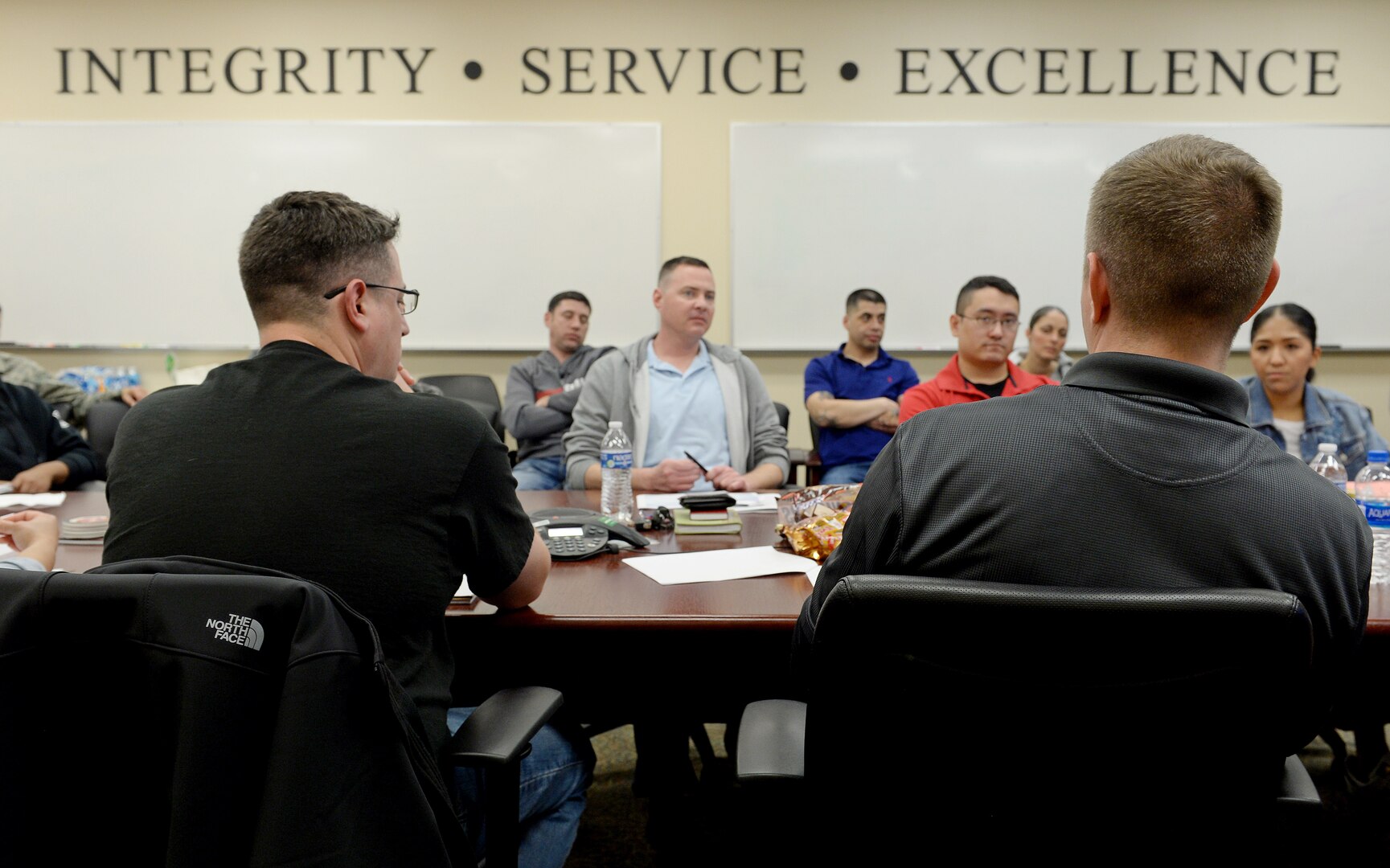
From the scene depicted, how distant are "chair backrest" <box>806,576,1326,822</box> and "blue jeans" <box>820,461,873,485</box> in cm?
295

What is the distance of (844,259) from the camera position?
4.83 meters

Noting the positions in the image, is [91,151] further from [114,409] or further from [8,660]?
[8,660]

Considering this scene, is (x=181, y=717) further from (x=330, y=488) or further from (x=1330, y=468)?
(x=1330, y=468)

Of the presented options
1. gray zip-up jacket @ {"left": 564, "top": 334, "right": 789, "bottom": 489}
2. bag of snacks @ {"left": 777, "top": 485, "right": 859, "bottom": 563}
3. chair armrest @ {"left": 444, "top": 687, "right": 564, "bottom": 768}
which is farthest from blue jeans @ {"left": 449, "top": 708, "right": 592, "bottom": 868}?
gray zip-up jacket @ {"left": 564, "top": 334, "right": 789, "bottom": 489}

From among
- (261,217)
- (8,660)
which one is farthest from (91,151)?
(8,660)

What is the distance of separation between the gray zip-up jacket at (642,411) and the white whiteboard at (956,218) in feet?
5.56

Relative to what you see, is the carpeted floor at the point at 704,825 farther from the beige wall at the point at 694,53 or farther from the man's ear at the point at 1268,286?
the beige wall at the point at 694,53

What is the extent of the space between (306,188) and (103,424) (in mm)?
1707

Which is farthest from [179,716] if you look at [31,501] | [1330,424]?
[1330,424]

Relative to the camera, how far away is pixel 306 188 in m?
4.73

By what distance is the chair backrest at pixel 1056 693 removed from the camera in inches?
27.5

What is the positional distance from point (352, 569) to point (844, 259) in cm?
407

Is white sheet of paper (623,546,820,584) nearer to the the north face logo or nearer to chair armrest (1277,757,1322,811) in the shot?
chair armrest (1277,757,1322,811)

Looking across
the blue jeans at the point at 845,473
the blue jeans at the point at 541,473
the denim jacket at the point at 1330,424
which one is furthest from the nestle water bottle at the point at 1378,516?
the blue jeans at the point at 541,473
